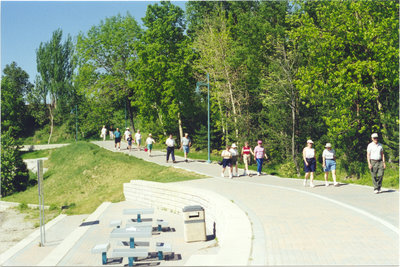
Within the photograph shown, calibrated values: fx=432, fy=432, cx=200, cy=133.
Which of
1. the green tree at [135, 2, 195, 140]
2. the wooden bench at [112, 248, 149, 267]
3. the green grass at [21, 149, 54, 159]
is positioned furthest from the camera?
the green grass at [21, 149, 54, 159]

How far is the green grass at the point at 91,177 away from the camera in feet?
65.6

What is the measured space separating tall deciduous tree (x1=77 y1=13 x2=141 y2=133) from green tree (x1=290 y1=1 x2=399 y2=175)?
28.2m

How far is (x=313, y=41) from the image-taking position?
74.7ft

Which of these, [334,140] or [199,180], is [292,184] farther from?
[334,140]

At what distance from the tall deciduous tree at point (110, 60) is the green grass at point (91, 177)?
13.0m

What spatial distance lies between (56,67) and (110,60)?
42.5 ft

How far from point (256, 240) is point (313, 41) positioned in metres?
17.2

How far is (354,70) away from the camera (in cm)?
2141

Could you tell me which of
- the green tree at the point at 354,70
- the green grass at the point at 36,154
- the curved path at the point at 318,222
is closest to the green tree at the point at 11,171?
the green grass at the point at 36,154

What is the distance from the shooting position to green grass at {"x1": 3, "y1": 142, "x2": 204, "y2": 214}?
65.6 feet

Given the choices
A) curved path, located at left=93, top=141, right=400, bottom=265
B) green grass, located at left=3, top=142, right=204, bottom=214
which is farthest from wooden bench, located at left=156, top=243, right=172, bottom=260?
green grass, located at left=3, top=142, right=204, bottom=214

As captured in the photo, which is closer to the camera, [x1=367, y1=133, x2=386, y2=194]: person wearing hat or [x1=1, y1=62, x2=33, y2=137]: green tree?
[x1=367, y1=133, x2=386, y2=194]: person wearing hat

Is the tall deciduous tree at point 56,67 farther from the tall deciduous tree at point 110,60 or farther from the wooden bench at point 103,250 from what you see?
the wooden bench at point 103,250

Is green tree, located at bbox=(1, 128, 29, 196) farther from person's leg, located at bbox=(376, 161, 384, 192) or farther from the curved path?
person's leg, located at bbox=(376, 161, 384, 192)
